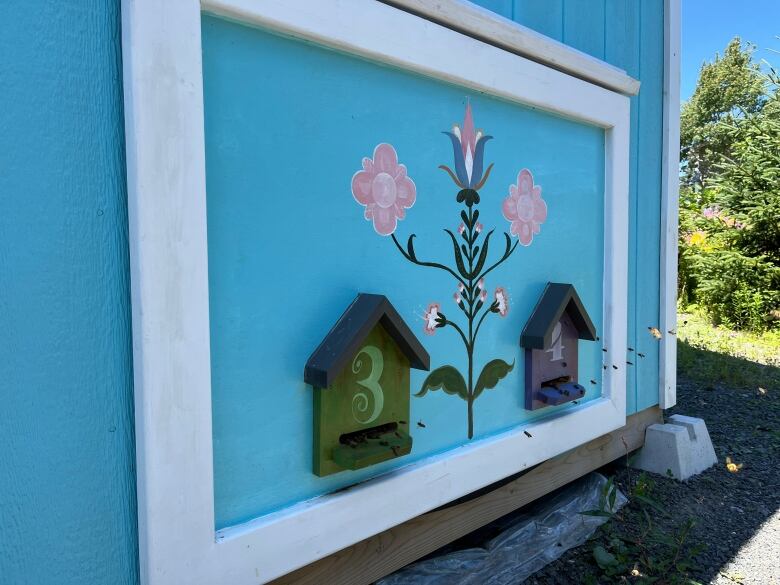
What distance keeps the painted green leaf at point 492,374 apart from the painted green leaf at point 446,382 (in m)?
0.06

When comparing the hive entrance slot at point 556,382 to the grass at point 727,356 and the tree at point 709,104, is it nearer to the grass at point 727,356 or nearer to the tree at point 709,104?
the grass at point 727,356

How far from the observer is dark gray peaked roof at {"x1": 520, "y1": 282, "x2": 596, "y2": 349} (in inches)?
68.8

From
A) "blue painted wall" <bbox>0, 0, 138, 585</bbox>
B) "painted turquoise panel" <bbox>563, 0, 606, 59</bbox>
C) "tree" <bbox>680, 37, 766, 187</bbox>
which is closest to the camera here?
"blue painted wall" <bbox>0, 0, 138, 585</bbox>

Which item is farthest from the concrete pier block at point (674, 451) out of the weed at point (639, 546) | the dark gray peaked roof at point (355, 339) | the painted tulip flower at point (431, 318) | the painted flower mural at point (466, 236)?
the dark gray peaked roof at point (355, 339)

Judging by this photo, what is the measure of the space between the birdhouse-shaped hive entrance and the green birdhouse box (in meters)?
0.53

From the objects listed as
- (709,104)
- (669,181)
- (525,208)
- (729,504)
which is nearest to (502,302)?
(525,208)

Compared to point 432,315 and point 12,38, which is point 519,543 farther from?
point 12,38

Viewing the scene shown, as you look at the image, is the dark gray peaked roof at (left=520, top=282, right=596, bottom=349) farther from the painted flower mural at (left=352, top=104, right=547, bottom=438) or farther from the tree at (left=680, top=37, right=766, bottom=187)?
the tree at (left=680, top=37, right=766, bottom=187)

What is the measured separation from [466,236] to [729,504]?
169 cm

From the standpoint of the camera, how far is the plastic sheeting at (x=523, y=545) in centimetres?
166

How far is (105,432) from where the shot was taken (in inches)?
39.0

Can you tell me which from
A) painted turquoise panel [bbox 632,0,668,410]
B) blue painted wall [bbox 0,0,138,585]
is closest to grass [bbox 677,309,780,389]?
painted turquoise panel [bbox 632,0,668,410]

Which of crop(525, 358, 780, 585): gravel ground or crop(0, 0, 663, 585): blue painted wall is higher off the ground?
crop(0, 0, 663, 585): blue painted wall

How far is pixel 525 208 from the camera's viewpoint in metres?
1.77
